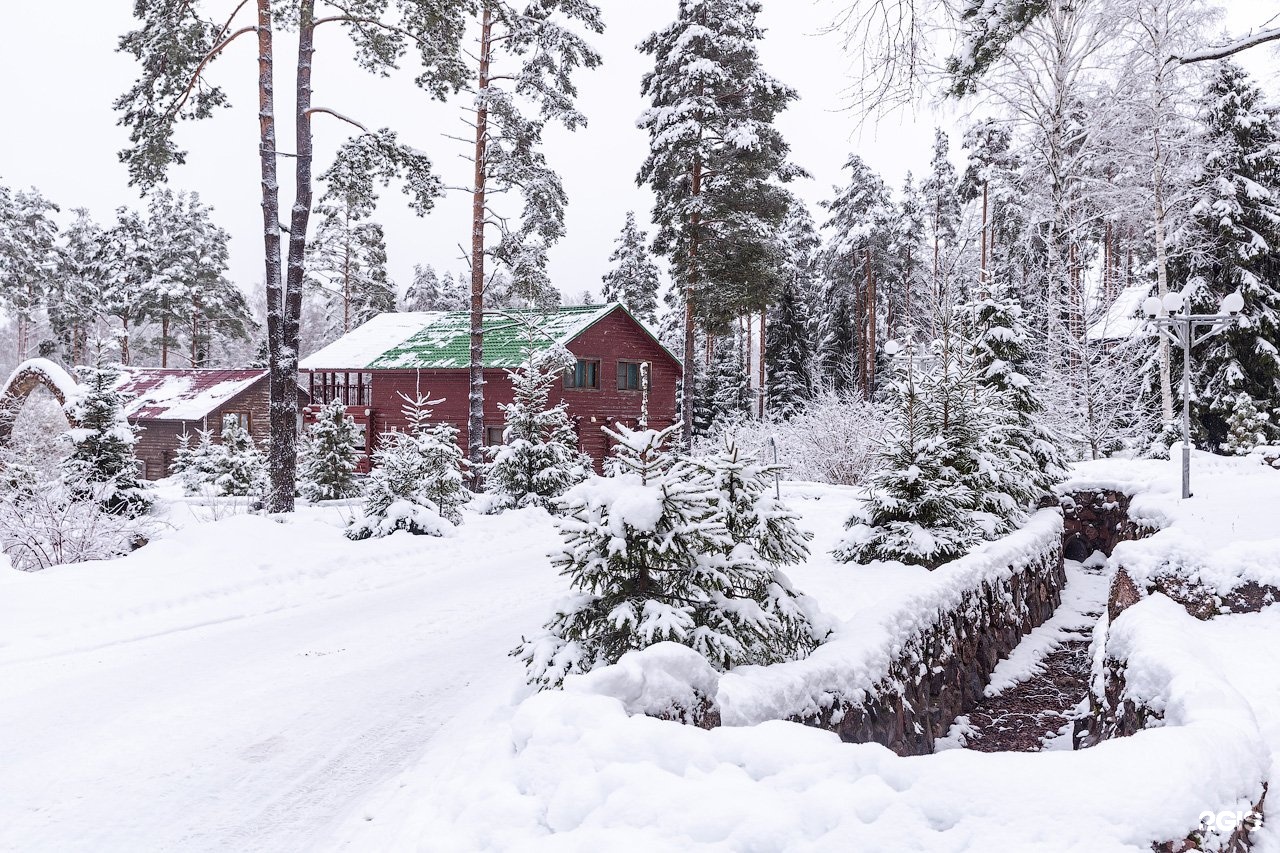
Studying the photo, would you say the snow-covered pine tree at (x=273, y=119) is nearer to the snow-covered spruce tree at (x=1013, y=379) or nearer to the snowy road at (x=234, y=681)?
the snowy road at (x=234, y=681)

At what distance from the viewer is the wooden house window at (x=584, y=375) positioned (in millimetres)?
28253

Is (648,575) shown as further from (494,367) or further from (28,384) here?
(494,367)

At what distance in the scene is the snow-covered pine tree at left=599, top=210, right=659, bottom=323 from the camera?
49000 mm

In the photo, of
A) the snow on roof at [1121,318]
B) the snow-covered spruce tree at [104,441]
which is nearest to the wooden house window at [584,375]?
the snow-covered spruce tree at [104,441]

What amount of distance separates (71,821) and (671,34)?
25990 mm

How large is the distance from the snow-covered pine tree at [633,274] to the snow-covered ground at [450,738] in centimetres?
3960

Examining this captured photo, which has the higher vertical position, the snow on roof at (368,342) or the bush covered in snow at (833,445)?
the snow on roof at (368,342)

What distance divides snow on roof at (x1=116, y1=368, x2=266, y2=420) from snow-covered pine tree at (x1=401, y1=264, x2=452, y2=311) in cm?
2174

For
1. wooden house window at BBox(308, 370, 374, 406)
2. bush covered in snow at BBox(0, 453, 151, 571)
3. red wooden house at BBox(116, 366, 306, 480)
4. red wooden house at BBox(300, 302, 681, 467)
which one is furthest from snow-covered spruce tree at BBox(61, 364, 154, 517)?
red wooden house at BBox(116, 366, 306, 480)

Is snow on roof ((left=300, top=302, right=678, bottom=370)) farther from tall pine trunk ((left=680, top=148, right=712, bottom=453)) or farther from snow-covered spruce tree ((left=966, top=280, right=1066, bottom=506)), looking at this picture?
snow-covered spruce tree ((left=966, top=280, right=1066, bottom=506))

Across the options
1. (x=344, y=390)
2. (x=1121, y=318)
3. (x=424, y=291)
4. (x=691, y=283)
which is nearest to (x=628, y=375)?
(x=691, y=283)

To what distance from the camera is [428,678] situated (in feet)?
21.4

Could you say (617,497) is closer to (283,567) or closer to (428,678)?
(428,678)

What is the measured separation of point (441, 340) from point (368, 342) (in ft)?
12.7
